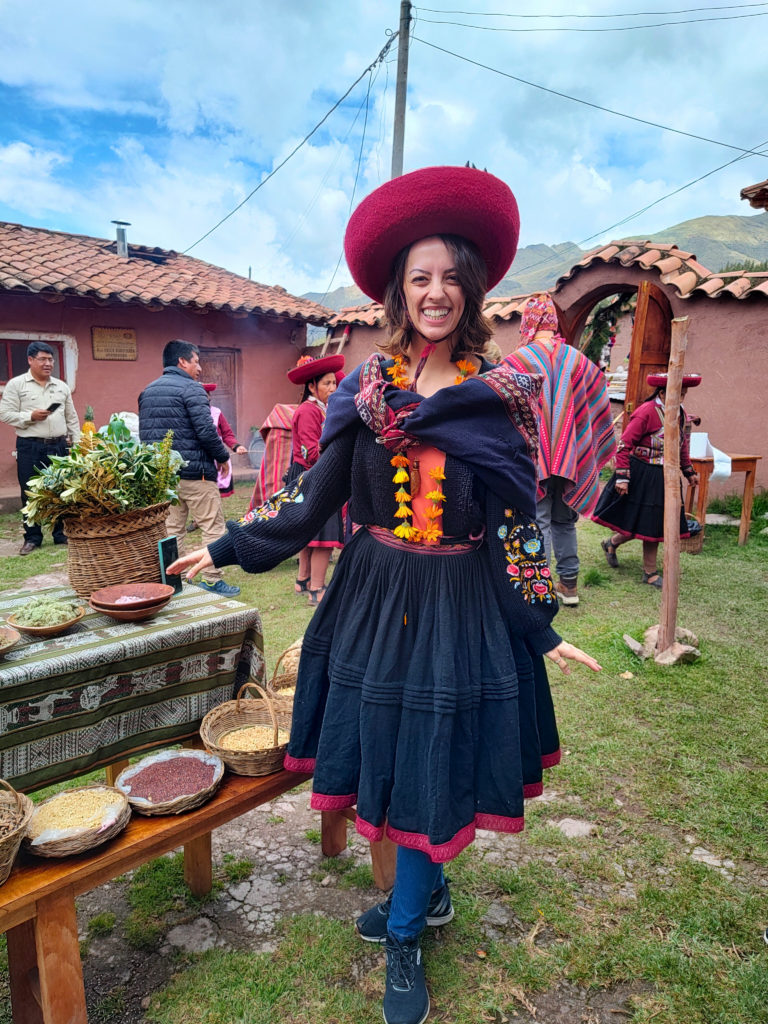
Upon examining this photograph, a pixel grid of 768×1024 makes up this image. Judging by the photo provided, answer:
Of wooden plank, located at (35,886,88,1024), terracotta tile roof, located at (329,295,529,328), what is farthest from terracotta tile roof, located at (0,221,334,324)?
wooden plank, located at (35,886,88,1024)

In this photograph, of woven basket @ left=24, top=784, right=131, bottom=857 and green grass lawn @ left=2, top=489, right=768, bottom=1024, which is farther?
green grass lawn @ left=2, top=489, right=768, bottom=1024

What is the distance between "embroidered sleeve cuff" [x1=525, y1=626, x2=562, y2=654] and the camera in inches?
66.5

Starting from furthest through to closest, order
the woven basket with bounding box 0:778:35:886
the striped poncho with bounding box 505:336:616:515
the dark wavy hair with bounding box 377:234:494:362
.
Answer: the striped poncho with bounding box 505:336:616:515 → the dark wavy hair with bounding box 377:234:494:362 → the woven basket with bounding box 0:778:35:886

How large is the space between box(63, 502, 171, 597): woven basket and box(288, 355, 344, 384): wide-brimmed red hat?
252 cm

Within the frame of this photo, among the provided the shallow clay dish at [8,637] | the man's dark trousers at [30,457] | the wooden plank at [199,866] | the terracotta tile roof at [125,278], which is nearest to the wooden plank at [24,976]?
the wooden plank at [199,866]

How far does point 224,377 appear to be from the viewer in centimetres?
1138

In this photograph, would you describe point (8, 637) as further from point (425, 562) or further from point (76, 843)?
point (425, 562)

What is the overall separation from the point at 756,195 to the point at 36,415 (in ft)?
23.4

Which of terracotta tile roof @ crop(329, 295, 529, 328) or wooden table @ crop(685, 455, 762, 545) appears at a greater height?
terracotta tile roof @ crop(329, 295, 529, 328)

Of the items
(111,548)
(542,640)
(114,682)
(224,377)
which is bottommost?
(114,682)

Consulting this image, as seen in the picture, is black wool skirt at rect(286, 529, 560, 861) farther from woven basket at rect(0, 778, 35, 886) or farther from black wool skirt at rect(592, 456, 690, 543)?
black wool skirt at rect(592, 456, 690, 543)

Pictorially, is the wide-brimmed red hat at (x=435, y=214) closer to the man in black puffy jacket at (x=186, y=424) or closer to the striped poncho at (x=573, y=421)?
the striped poncho at (x=573, y=421)

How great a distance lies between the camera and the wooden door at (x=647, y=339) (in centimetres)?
655

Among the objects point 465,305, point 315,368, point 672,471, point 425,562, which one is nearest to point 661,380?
point 672,471
